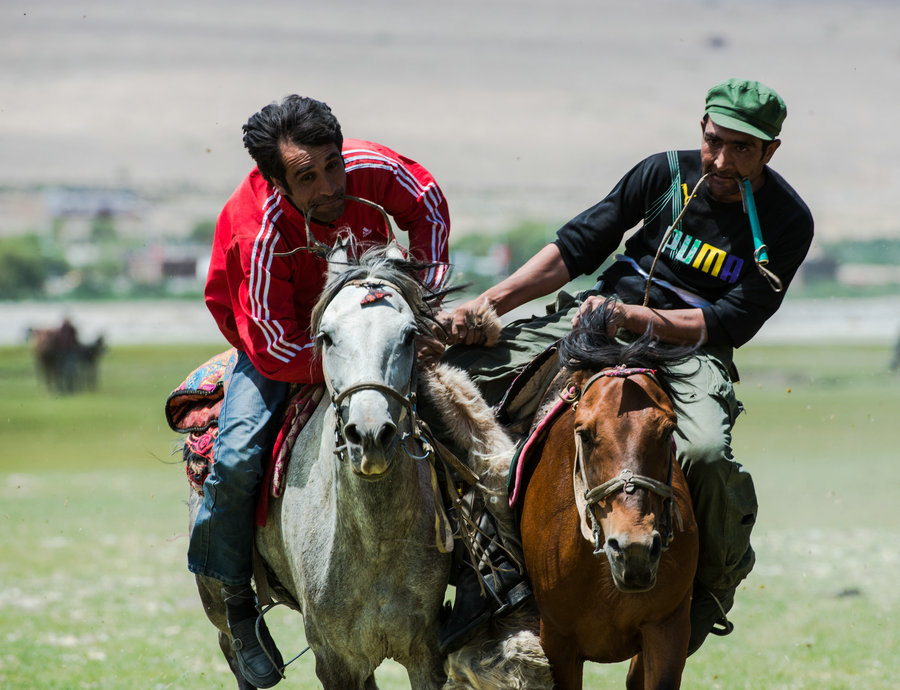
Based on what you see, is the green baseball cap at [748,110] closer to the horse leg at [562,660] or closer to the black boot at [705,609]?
the black boot at [705,609]

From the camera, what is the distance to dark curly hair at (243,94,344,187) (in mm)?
4555

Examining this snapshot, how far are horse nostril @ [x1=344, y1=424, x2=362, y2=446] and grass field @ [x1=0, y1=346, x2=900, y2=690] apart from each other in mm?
2076

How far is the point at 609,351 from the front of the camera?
426cm

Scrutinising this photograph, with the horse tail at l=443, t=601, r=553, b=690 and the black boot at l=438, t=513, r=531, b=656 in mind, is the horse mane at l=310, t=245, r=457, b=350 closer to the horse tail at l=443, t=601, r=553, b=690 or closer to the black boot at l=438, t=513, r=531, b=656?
the black boot at l=438, t=513, r=531, b=656

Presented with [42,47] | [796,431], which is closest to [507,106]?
[42,47]

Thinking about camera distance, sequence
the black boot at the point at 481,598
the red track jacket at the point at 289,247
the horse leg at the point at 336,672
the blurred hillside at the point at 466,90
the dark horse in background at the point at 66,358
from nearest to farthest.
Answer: the black boot at the point at 481,598 < the horse leg at the point at 336,672 < the red track jacket at the point at 289,247 < the dark horse in background at the point at 66,358 < the blurred hillside at the point at 466,90

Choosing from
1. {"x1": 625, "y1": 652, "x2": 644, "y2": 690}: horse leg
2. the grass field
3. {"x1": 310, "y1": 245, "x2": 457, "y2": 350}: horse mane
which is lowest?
the grass field

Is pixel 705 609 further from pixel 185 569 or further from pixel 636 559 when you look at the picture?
pixel 185 569

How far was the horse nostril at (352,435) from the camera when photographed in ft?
12.4

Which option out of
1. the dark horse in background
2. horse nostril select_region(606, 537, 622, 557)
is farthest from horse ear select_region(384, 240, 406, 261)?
the dark horse in background

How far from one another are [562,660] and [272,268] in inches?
77.8

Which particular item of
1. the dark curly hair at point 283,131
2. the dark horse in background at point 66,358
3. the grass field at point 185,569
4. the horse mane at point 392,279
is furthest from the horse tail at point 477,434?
the dark horse in background at point 66,358

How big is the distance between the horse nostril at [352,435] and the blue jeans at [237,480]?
1.15m

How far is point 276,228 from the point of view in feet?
15.5
